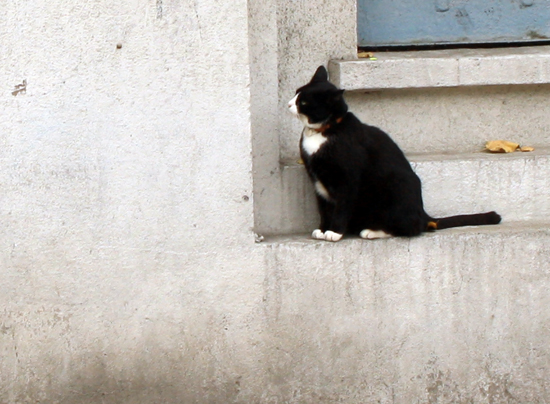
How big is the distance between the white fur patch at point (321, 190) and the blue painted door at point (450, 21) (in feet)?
3.00

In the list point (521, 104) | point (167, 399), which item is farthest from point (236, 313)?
point (521, 104)

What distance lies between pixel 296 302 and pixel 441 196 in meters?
0.87

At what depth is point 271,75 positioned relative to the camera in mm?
3557

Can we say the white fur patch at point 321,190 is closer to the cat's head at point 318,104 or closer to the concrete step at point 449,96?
the cat's head at point 318,104

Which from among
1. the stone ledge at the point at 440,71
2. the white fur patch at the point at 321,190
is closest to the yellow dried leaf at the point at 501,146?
the stone ledge at the point at 440,71

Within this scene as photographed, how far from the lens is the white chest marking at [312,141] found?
339 cm

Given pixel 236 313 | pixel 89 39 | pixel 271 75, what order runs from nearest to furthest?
1. pixel 89 39
2. pixel 236 313
3. pixel 271 75

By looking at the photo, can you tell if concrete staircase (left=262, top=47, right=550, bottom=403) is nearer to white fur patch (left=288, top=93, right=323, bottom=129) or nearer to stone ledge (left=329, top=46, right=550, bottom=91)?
stone ledge (left=329, top=46, right=550, bottom=91)

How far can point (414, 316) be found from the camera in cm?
345

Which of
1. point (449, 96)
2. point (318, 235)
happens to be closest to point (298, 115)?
point (318, 235)

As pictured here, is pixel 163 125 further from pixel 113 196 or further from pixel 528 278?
pixel 528 278

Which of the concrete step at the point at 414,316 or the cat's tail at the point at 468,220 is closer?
the concrete step at the point at 414,316

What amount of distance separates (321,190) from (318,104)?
1.28 feet

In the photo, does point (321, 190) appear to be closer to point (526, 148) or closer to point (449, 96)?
point (449, 96)
